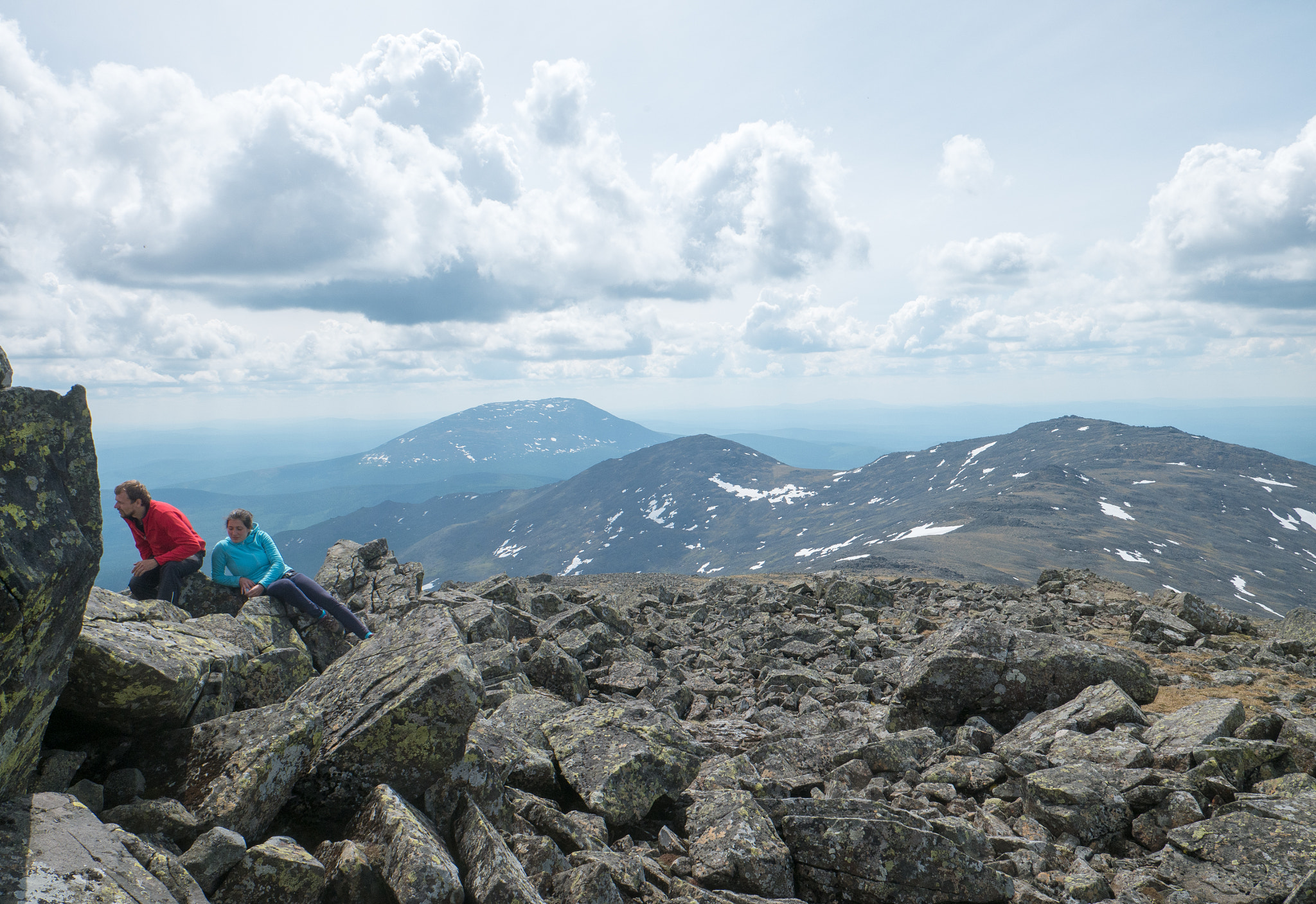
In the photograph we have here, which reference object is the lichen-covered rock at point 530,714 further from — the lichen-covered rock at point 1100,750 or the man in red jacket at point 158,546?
the lichen-covered rock at point 1100,750

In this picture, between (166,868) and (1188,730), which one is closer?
(166,868)

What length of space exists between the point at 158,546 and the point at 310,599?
339 centimetres

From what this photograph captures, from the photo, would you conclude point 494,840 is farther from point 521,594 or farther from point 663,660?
point 521,594

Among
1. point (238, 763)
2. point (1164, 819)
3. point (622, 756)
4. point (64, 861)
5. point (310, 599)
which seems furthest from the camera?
point (310, 599)

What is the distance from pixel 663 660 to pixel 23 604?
49.2 feet

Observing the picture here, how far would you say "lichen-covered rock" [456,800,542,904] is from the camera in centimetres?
581

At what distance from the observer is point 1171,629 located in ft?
68.3

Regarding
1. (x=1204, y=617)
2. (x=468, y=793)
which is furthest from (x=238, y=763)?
(x=1204, y=617)

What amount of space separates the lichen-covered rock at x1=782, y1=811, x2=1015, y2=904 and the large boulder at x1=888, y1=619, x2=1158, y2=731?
6406 millimetres

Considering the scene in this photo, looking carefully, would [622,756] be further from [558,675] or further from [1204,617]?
[1204,617]

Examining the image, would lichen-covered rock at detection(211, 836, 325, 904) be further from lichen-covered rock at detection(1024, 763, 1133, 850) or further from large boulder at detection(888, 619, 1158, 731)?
large boulder at detection(888, 619, 1158, 731)

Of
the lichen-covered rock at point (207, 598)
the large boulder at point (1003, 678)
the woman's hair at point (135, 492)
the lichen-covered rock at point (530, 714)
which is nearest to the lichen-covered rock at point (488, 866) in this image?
the lichen-covered rock at point (530, 714)

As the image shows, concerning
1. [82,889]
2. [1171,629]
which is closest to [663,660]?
[82,889]

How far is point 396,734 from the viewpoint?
7449 mm
